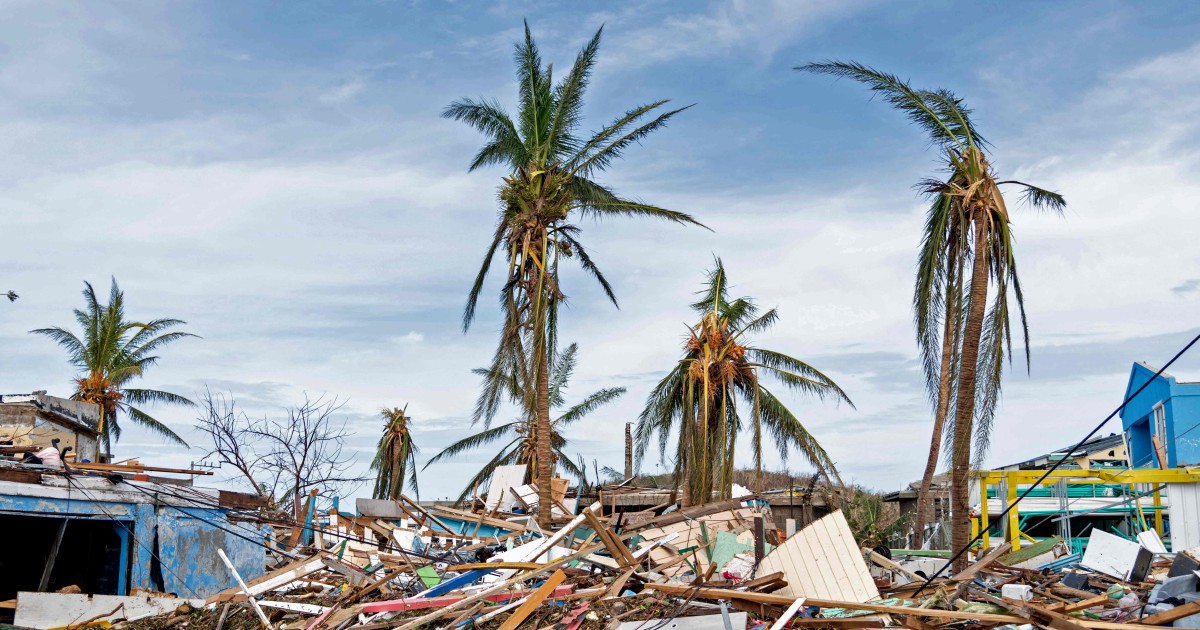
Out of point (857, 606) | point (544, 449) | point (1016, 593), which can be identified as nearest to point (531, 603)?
point (857, 606)

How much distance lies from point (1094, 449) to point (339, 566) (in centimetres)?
2790

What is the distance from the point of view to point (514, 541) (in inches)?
585

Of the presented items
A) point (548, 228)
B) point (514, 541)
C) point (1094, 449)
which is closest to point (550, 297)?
point (548, 228)

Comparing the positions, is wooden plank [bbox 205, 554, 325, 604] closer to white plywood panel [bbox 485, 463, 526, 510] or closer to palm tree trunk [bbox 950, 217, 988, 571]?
white plywood panel [bbox 485, 463, 526, 510]

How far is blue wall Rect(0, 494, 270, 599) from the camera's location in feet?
46.4

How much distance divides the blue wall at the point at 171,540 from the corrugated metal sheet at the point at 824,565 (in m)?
9.18

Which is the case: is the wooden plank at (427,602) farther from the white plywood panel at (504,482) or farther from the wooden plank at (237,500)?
the white plywood panel at (504,482)

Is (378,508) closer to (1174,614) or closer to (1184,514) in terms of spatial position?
(1184,514)

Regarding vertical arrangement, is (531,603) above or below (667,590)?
below

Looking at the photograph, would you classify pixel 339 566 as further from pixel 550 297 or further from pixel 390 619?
pixel 550 297

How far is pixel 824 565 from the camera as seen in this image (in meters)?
9.82

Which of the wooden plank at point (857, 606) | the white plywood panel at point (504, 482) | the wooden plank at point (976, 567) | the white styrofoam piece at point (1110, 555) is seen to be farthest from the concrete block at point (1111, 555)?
the white plywood panel at point (504, 482)

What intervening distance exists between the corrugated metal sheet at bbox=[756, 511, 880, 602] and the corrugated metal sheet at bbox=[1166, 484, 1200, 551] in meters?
8.83

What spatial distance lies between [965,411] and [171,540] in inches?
453
